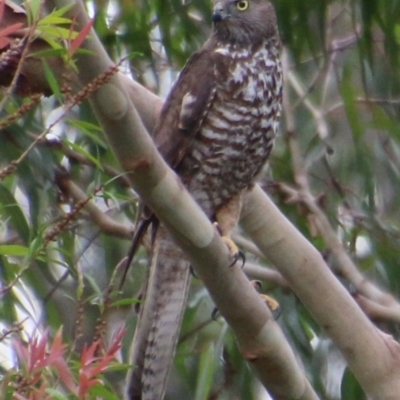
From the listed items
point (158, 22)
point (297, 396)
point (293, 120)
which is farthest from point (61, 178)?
point (297, 396)

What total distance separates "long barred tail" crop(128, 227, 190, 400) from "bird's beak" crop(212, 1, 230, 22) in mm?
611

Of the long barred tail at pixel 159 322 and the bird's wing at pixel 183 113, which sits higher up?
the bird's wing at pixel 183 113

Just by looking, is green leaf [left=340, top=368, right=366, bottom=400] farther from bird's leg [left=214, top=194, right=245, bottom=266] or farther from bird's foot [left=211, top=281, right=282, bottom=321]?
bird's leg [left=214, top=194, right=245, bottom=266]

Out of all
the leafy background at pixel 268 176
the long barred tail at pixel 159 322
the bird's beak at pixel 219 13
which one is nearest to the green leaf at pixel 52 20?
the long barred tail at pixel 159 322

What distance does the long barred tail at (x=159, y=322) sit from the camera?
2.32m

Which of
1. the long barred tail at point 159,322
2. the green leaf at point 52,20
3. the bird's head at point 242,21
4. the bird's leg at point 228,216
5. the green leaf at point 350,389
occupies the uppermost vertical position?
the green leaf at point 52,20

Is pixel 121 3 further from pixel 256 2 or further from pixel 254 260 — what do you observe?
pixel 254 260

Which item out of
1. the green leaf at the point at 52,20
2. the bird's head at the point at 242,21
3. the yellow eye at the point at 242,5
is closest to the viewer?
the green leaf at the point at 52,20

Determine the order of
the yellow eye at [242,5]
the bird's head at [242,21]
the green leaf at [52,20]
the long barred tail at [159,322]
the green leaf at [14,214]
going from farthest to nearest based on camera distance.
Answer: the yellow eye at [242,5]
the bird's head at [242,21]
the green leaf at [14,214]
the long barred tail at [159,322]
the green leaf at [52,20]

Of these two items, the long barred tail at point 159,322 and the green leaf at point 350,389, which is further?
the green leaf at point 350,389

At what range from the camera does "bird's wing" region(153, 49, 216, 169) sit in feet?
8.06

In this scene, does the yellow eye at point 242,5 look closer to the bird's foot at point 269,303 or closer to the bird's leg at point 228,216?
the bird's leg at point 228,216

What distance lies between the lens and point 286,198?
3.05 m

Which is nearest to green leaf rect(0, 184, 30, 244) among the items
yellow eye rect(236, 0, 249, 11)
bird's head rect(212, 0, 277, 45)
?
bird's head rect(212, 0, 277, 45)
